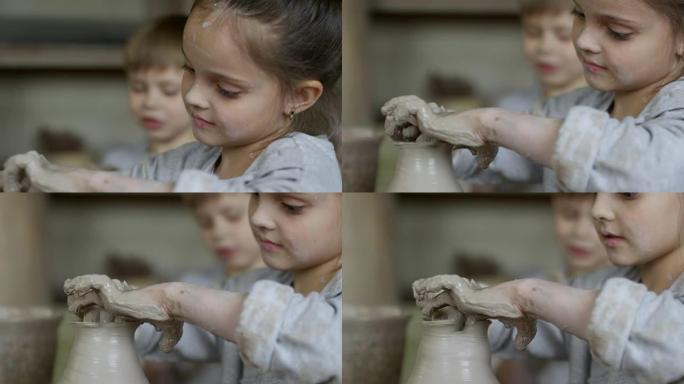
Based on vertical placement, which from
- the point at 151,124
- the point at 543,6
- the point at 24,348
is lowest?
the point at 24,348

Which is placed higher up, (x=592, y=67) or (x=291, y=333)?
(x=592, y=67)

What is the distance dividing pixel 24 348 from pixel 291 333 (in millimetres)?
261

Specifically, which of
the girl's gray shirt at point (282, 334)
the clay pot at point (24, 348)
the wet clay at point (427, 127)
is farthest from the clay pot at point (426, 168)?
the clay pot at point (24, 348)

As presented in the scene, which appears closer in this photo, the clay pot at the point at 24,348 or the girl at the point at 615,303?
the girl at the point at 615,303

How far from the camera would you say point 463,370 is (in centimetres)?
103

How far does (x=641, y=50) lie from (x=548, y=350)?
28 cm

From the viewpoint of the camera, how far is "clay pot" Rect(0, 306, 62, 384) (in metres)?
1.10

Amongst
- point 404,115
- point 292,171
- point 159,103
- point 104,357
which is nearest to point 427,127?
point 404,115

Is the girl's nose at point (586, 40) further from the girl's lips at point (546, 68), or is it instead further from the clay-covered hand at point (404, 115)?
the clay-covered hand at point (404, 115)

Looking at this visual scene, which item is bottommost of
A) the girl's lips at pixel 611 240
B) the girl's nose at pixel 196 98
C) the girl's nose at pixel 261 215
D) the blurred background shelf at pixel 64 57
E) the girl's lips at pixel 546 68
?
the girl's lips at pixel 611 240

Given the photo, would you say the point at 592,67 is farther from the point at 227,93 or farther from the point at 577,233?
the point at 227,93

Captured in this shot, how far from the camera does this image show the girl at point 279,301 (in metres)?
1.05

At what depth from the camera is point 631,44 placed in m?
1.02

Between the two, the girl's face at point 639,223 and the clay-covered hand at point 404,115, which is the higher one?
the clay-covered hand at point 404,115
